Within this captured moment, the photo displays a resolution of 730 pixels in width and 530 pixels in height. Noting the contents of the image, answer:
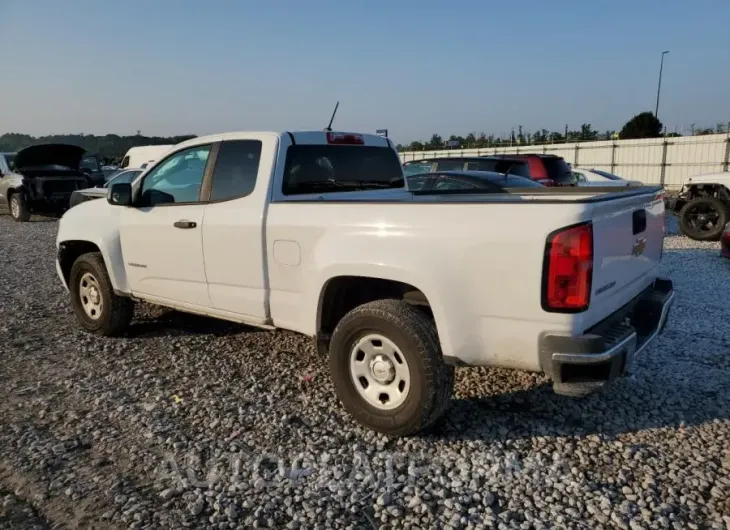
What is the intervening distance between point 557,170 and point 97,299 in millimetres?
8875

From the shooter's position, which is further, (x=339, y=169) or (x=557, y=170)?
(x=557, y=170)

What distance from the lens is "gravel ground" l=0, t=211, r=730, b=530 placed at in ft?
9.40

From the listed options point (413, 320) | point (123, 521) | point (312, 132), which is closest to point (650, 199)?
point (413, 320)

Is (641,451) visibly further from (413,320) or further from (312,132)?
(312,132)

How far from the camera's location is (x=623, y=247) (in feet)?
11.0

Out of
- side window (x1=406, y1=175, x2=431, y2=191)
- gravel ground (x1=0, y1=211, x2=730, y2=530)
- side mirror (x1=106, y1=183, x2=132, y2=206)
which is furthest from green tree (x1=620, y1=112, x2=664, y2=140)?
side mirror (x1=106, y1=183, x2=132, y2=206)

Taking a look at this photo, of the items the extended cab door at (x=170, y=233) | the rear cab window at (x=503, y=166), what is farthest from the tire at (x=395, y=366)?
the rear cab window at (x=503, y=166)

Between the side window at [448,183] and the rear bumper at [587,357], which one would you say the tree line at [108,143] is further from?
the rear bumper at [587,357]

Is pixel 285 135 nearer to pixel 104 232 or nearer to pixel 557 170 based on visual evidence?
pixel 104 232

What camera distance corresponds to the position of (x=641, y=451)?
11.1 feet

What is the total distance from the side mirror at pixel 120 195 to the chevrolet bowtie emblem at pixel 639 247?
3.90 metres

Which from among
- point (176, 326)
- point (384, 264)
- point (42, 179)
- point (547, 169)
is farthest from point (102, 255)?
point (42, 179)

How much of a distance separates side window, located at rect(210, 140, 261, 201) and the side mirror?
3.06 feet

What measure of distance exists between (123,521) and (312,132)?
2970 millimetres
